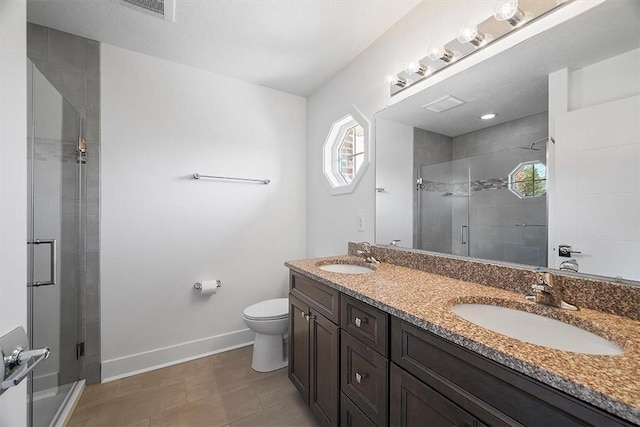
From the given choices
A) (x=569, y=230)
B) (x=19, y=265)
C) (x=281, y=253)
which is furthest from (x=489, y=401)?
(x=281, y=253)

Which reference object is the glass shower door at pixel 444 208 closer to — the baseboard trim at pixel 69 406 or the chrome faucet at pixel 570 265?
the chrome faucet at pixel 570 265

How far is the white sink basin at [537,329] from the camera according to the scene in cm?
73

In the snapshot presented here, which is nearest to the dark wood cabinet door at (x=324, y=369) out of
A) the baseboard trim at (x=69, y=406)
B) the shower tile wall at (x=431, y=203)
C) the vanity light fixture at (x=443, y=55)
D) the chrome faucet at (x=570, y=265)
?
the shower tile wall at (x=431, y=203)

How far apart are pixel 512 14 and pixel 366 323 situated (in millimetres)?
1411

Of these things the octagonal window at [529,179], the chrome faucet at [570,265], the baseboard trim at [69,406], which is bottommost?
the baseboard trim at [69,406]

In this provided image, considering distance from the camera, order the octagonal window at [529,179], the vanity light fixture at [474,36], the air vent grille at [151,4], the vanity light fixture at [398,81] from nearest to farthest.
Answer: the octagonal window at [529,179], the vanity light fixture at [474,36], the air vent grille at [151,4], the vanity light fixture at [398,81]

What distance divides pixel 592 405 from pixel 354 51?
7.15ft

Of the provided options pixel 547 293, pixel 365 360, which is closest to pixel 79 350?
pixel 365 360

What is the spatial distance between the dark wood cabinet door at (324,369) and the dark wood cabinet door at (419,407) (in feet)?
1.19

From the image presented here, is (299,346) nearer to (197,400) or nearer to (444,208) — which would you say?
(197,400)

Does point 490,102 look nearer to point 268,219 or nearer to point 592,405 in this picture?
point 592,405

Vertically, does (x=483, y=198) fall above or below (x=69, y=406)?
above

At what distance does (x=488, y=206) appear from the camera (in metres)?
1.22

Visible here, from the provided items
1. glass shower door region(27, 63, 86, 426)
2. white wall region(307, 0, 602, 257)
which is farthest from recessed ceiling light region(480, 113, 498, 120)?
glass shower door region(27, 63, 86, 426)
